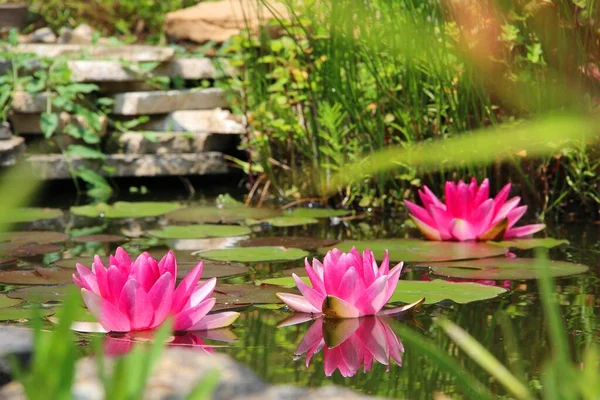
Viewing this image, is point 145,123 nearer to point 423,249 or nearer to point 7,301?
point 423,249

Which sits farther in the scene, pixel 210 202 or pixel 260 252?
pixel 210 202

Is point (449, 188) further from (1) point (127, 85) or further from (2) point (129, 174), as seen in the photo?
(1) point (127, 85)

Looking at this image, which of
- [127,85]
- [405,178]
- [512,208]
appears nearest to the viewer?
[512,208]

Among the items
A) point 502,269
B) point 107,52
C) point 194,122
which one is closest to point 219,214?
point 194,122

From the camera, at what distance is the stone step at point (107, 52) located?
14.9 ft

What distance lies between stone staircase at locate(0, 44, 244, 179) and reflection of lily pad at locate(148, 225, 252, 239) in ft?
3.78

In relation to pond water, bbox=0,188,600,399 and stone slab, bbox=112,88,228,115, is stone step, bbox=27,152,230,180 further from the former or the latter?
pond water, bbox=0,188,600,399

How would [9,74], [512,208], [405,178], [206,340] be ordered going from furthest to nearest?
[9,74] → [405,178] → [512,208] → [206,340]

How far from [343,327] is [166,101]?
2.88 metres

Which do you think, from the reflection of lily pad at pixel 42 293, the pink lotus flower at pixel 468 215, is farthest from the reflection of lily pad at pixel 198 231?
the reflection of lily pad at pixel 42 293

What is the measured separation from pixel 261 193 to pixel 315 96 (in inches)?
25.2

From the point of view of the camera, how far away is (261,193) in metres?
3.91

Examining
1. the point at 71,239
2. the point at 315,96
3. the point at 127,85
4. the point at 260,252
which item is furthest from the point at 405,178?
the point at 127,85

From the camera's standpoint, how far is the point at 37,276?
87.3 inches
